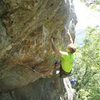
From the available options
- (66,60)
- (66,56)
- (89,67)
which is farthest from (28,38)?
(89,67)

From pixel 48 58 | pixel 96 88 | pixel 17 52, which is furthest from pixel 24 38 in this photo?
pixel 96 88

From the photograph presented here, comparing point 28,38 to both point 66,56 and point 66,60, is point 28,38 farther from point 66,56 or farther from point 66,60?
point 66,60

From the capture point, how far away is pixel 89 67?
106ft

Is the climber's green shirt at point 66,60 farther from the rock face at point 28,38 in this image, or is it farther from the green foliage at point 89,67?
the green foliage at point 89,67

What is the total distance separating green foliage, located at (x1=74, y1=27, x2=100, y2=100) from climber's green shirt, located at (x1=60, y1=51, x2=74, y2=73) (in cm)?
1718

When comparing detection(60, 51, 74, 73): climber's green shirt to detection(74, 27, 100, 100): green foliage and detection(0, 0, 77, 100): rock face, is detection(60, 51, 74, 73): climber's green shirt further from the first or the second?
detection(74, 27, 100, 100): green foliage

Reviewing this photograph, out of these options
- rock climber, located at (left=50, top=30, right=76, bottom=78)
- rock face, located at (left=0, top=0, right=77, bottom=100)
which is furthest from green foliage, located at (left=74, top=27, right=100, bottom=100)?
rock climber, located at (left=50, top=30, right=76, bottom=78)

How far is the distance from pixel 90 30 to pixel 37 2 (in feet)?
79.6

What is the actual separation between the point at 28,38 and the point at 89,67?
22.8 meters

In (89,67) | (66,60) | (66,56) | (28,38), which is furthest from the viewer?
(89,67)

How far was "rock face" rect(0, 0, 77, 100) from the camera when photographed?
343 inches

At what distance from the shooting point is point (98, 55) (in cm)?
2928

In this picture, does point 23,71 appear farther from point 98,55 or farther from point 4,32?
point 98,55

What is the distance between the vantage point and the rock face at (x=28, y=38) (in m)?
8.71
